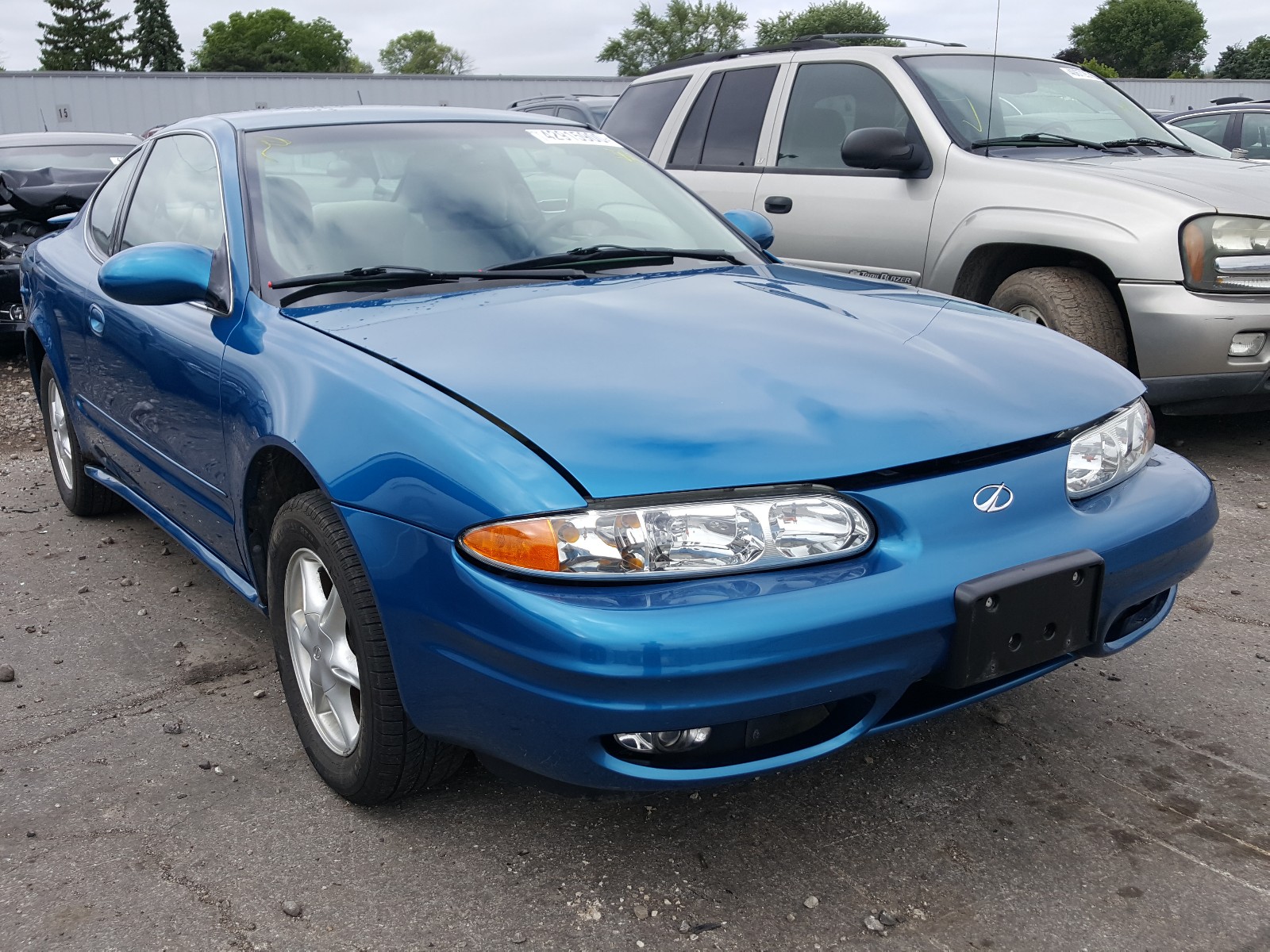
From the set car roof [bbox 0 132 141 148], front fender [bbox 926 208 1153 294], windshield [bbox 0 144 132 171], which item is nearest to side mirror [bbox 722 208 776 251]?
front fender [bbox 926 208 1153 294]

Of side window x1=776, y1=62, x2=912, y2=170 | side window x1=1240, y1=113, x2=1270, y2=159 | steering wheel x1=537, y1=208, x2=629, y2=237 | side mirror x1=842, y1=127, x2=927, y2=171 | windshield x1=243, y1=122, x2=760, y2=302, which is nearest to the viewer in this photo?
windshield x1=243, y1=122, x2=760, y2=302

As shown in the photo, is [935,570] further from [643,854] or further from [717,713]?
[643,854]

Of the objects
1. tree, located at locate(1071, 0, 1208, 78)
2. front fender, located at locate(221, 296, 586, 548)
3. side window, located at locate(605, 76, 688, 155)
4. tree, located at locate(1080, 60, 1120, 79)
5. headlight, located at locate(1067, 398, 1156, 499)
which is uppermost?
tree, located at locate(1071, 0, 1208, 78)

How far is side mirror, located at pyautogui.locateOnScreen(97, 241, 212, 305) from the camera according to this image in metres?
2.71

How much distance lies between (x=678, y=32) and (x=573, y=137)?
103m

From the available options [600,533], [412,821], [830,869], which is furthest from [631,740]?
[412,821]

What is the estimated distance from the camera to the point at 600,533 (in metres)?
1.83

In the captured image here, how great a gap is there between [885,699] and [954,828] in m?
0.51

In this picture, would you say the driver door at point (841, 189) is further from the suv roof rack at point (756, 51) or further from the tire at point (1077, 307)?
the tire at point (1077, 307)

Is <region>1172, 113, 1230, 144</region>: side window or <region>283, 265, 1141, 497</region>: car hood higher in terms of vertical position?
<region>1172, 113, 1230, 144</region>: side window

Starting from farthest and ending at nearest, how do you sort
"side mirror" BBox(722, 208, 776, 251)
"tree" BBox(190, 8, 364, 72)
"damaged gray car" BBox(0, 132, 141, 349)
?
"tree" BBox(190, 8, 364, 72), "damaged gray car" BBox(0, 132, 141, 349), "side mirror" BBox(722, 208, 776, 251)

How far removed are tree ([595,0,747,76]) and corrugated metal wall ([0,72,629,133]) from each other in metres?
69.7

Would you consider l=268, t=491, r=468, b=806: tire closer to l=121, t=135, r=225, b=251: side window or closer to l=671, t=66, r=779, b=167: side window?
l=121, t=135, r=225, b=251: side window

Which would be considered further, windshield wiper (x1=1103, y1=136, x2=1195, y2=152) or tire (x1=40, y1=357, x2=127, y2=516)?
windshield wiper (x1=1103, y1=136, x2=1195, y2=152)
